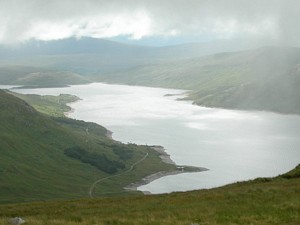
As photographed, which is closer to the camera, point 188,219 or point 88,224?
point 88,224

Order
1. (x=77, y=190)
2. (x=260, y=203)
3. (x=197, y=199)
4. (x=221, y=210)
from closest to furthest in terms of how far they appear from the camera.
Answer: (x=221, y=210) → (x=260, y=203) → (x=197, y=199) → (x=77, y=190)

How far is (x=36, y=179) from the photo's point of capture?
653 ft

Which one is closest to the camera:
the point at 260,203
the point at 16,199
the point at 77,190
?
the point at 260,203

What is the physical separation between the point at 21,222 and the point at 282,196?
21.5 meters

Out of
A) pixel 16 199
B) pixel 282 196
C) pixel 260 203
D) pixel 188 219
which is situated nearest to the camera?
pixel 188 219

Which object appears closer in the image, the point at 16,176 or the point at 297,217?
the point at 297,217

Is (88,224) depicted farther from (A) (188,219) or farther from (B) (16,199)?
(B) (16,199)

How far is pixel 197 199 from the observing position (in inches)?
1629

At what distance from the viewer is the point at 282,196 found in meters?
35.2

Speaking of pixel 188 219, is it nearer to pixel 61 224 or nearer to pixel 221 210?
pixel 221 210

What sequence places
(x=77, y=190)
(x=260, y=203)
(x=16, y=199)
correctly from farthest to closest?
(x=77, y=190) → (x=16, y=199) → (x=260, y=203)

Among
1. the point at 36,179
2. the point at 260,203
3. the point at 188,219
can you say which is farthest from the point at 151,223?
the point at 36,179

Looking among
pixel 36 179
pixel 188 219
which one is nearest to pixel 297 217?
pixel 188 219

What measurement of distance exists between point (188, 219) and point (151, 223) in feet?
11.0
